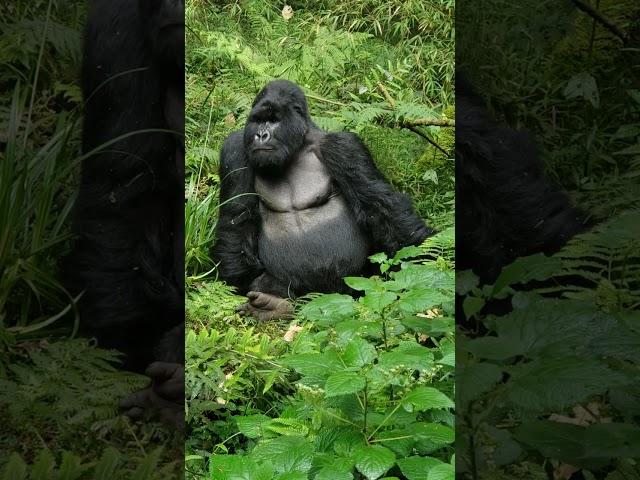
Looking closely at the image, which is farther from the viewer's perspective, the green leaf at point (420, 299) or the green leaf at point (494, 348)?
the green leaf at point (420, 299)

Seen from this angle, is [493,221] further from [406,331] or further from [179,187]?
[179,187]

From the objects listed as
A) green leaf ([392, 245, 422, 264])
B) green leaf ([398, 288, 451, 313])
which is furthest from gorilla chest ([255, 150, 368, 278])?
green leaf ([398, 288, 451, 313])

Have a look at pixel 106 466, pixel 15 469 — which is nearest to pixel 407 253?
pixel 106 466

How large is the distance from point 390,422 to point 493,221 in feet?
1.99

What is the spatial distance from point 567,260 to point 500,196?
0.82ft

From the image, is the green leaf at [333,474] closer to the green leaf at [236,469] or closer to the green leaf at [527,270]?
the green leaf at [236,469]

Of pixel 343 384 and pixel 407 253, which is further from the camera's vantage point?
pixel 407 253

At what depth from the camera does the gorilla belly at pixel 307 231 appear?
2.35 metres

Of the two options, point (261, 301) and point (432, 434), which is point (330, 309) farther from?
point (432, 434)

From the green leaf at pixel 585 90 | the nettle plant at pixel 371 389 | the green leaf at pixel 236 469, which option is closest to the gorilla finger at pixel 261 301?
the nettle plant at pixel 371 389

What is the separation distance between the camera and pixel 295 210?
238 cm

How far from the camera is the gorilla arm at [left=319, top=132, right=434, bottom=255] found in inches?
91.2

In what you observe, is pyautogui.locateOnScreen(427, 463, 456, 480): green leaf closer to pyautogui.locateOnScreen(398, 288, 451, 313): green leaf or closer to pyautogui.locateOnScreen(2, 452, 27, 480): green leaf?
pyautogui.locateOnScreen(398, 288, 451, 313): green leaf

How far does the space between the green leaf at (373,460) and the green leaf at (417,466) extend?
66 mm
